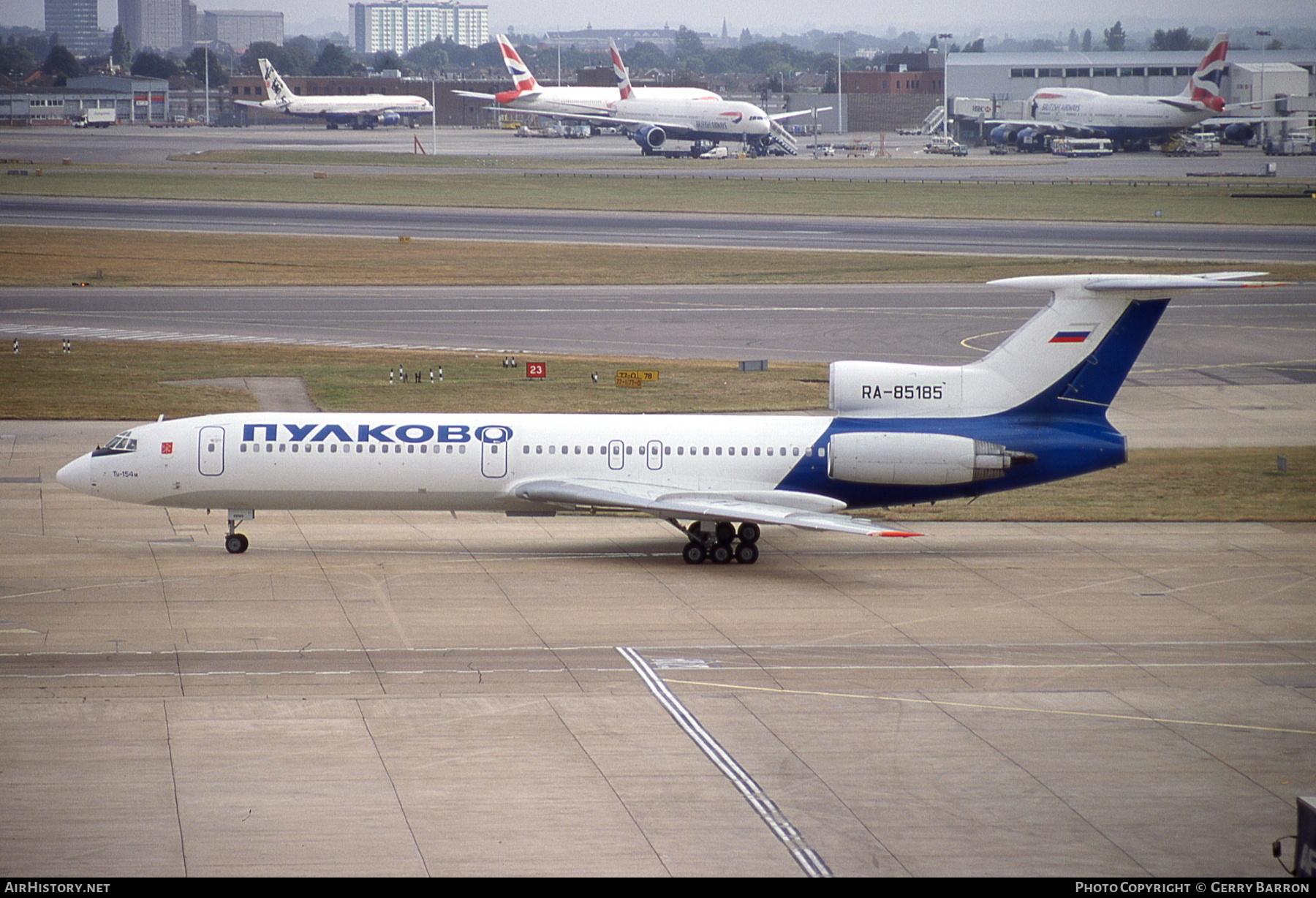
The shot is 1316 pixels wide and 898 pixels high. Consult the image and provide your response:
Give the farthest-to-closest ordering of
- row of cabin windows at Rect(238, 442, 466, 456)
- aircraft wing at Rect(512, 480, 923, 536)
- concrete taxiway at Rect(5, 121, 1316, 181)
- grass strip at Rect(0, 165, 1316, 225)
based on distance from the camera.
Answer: concrete taxiway at Rect(5, 121, 1316, 181), grass strip at Rect(0, 165, 1316, 225), row of cabin windows at Rect(238, 442, 466, 456), aircraft wing at Rect(512, 480, 923, 536)

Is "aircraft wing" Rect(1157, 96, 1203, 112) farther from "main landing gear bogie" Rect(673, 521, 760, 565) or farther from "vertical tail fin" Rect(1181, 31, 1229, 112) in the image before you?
"main landing gear bogie" Rect(673, 521, 760, 565)

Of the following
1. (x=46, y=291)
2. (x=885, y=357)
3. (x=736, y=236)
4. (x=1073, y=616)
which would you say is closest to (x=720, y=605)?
(x=1073, y=616)

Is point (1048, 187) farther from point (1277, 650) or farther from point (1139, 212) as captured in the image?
point (1277, 650)

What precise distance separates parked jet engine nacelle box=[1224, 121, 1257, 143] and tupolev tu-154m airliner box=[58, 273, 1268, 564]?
16265cm

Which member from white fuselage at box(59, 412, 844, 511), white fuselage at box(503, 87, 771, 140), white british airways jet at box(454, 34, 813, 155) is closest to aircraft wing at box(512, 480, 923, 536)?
white fuselage at box(59, 412, 844, 511)

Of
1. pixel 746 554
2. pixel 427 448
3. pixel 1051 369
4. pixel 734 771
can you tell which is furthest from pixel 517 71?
pixel 734 771

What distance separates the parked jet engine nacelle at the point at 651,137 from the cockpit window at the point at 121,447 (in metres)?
137

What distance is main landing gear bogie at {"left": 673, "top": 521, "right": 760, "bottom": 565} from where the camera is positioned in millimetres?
36406

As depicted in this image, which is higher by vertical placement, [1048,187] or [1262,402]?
[1048,187]

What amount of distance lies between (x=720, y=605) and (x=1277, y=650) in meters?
12.0

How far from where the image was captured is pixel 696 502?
1395 inches

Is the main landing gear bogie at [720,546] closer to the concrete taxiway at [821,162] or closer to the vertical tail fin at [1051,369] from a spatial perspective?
the vertical tail fin at [1051,369]

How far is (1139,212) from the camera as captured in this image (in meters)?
114

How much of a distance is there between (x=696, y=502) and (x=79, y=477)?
16.2 m
